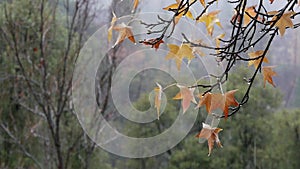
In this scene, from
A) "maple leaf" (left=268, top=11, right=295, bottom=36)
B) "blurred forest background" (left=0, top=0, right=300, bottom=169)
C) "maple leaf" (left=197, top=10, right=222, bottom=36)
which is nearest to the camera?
"maple leaf" (left=268, top=11, right=295, bottom=36)

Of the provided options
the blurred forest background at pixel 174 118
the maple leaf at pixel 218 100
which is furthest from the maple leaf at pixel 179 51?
the blurred forest background at pixel 174 118

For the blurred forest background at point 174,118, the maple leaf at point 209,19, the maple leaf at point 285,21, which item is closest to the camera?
the maple leaf at point 285,21

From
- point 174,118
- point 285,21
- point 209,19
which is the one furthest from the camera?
point 174,118

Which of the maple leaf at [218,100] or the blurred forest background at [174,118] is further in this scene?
the blurred forest background at [174,118]

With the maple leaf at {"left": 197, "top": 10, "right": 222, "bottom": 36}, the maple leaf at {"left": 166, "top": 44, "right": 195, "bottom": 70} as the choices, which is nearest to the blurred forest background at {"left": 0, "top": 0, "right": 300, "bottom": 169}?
the maple leaf at {"left": 197, "top": 10, "right": 222, "bottom": 36}

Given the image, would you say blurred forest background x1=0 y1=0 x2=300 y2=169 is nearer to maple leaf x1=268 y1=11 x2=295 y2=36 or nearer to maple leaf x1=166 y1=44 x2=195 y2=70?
maple leaf x1=166 y1=44 x2=195 y2=70

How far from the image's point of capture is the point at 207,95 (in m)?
0.50

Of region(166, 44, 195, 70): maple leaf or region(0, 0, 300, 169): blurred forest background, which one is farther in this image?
region(0, 0, 300, 169): blurred forest background

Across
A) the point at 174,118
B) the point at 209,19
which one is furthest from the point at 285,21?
the point at 174,118

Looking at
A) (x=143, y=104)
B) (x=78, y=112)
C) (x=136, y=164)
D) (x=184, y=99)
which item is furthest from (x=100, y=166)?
(x=184, y=99)

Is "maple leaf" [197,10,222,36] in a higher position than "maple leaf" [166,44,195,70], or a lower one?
higher

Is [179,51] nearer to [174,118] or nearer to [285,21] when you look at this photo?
[285,21]

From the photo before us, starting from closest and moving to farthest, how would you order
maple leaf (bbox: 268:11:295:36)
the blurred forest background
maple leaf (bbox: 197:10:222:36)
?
maple leaf (bbox: 268:11:295:36), maple leaf (bbox: 197:10:222:36), the blurred forest background

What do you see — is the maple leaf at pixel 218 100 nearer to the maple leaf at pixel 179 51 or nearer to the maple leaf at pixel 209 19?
the maple leaf at pixel 179 51
